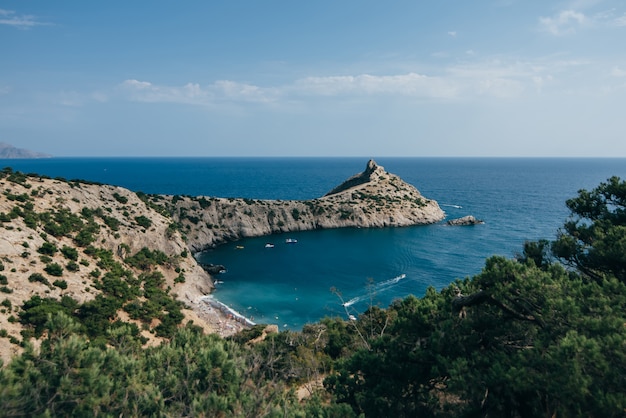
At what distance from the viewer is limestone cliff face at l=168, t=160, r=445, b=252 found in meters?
83.9

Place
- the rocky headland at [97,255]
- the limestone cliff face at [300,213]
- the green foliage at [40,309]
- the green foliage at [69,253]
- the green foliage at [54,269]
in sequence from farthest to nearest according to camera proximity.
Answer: the limestone cliff face at [300,213] < the green foliage at [69,253] < the green foliage at [54,269] < the rocky headland at [97,255] < the green foliage at [40,309]

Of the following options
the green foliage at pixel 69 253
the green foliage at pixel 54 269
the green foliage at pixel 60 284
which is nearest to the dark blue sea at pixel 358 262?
the green foliage at pixel 69 253

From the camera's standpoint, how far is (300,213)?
3821 inches

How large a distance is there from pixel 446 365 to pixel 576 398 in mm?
3814

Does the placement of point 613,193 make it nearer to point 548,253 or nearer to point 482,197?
point 548,253

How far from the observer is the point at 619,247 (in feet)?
47.9

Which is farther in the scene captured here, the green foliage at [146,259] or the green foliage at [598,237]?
the green foliage at [146,259]

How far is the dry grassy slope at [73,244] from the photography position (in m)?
31.6

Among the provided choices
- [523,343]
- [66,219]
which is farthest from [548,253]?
[66,219]

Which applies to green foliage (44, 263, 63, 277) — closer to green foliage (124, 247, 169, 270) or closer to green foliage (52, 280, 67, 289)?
green foliage (52, 280, 67, 289)

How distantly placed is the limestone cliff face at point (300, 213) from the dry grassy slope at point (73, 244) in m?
20.6

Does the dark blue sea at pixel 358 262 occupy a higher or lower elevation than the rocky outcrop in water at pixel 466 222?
lower

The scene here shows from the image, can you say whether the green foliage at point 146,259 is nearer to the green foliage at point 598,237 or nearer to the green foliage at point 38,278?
the green foliage at point 38,278

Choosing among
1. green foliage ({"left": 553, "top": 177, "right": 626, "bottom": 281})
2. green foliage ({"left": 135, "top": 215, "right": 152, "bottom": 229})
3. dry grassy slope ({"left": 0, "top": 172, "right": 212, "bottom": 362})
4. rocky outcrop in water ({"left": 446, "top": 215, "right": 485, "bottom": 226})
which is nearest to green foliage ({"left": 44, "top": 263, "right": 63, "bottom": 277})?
dry grassy slope ({"left": 0, "top": 172, "right": 212, "bottom": 362})
